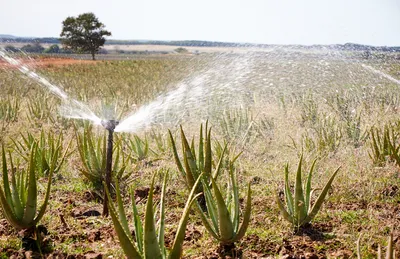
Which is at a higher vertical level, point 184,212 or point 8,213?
point 184,212

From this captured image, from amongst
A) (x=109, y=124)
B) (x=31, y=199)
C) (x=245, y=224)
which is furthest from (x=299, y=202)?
(x=31, y=199)

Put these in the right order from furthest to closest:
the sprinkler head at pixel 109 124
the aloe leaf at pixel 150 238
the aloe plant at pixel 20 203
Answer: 1. the sprinkler head at pixel 109 124
2. the aloe plant at pixel 20 203
3. the aloe leaf at pixel 150 238

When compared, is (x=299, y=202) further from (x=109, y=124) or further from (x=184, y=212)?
(x=109, y=124)

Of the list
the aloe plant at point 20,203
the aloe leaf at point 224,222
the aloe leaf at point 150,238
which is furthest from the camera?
the aloe plant at point 20,203

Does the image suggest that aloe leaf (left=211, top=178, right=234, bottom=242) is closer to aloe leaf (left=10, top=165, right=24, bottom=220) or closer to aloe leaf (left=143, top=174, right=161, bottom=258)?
aloe leaf (left=143, top=174, right=161, bottom=258)

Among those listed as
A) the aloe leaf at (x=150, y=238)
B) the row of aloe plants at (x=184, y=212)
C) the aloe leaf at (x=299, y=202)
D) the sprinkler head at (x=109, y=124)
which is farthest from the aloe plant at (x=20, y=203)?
the aloe leaf at (x=299, y=202)

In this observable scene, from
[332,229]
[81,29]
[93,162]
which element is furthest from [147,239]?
[81,29]

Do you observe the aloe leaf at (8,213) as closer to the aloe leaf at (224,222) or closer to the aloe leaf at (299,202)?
the aloe leaf at (224,222)

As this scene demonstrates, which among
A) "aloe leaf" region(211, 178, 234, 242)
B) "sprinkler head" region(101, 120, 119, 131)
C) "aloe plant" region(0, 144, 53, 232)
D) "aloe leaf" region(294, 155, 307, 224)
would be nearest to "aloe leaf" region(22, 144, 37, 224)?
"aloe plant" region(0, 144, 53, 232)

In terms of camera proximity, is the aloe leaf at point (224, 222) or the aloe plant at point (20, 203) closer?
the aloe leaf at point (224, 222)

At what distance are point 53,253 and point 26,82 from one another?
14.0 metres

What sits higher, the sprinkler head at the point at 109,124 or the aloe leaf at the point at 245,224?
the sprinkler head at the point at 109,124

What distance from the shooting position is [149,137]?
22.6 ft

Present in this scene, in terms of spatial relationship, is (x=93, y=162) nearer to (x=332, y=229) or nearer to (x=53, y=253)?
(x=53, y=253)
